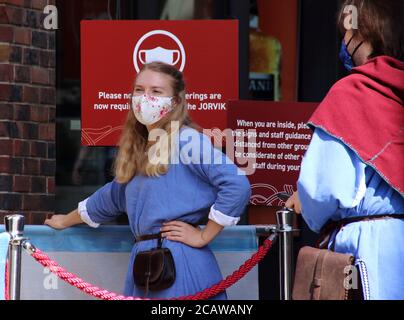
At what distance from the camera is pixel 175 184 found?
5.75 metres

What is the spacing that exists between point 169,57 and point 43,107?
1086 millimetres

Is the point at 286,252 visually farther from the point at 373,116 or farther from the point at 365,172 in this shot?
the point at 373,116

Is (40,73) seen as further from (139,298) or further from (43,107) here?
(139,298)

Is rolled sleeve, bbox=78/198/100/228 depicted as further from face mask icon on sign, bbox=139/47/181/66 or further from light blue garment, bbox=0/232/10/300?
face mask icon on sign, bbox=139/47/181/66

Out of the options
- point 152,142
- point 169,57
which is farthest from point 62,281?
point 169,57

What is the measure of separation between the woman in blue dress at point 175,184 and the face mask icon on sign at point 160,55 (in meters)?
0.76

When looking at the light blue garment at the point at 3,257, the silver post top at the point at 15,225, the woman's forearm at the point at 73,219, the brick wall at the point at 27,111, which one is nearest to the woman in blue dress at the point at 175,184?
the woman's forearm at the point at 73,219

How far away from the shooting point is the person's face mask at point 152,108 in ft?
19.2

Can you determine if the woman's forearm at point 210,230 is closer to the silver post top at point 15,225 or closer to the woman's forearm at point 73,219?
the woman's forearm at point 73,219

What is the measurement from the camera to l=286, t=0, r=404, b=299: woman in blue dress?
16.3 ft

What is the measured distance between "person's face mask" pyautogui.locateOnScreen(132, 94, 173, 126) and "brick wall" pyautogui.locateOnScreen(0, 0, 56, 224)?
156cm

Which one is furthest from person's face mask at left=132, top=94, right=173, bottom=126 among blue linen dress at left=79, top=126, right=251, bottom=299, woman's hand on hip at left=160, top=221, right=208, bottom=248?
woman's hand on hip at left=160, top=221, right=208, bottom=248

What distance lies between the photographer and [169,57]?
6699mm

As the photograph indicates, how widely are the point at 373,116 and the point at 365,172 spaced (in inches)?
9.7
